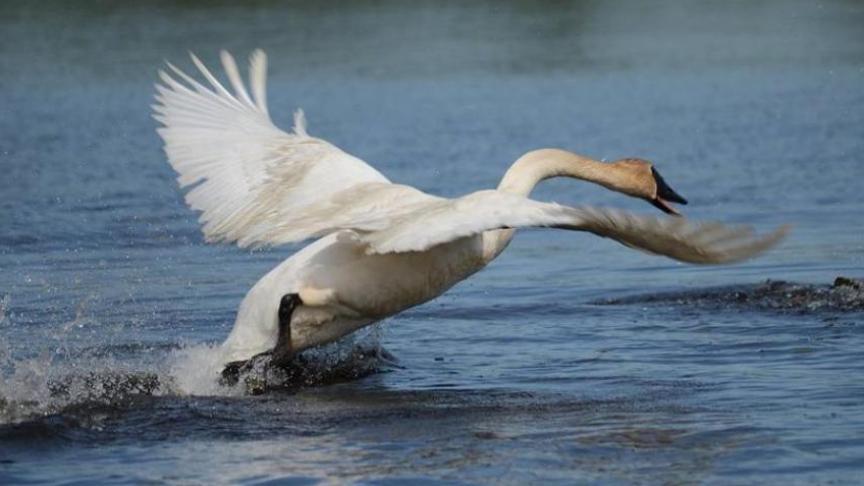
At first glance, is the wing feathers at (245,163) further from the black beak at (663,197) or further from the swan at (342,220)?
the black beak at (663,197)

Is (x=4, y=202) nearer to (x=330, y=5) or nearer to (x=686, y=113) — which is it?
(x=686, y=113)

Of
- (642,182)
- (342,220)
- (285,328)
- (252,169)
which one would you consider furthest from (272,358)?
(642,182)

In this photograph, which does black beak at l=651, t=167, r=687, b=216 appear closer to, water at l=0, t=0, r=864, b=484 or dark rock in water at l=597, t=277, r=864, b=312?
water at l=0, t=0, r=864, b=484

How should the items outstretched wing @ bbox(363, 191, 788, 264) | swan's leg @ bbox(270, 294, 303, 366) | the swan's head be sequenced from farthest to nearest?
the swan's head → swan's leg @ bbox(270, 294, 303, 366) → outstretched wing @ bbox(363, 191, 788, 264)

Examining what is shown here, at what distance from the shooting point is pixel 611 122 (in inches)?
817

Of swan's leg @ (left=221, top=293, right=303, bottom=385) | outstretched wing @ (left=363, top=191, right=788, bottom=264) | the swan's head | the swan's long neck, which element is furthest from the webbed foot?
the swan's head

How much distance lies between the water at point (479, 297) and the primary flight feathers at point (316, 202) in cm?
86

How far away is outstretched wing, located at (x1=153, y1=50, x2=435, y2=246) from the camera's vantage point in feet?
28.7

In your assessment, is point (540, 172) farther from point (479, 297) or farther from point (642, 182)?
point (479, 297)

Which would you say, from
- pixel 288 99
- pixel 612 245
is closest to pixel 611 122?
pixel 288 99

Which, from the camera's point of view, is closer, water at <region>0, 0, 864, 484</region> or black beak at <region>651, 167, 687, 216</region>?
water at <region>0, 0, 864, 484</region>

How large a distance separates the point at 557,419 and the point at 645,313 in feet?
9.81

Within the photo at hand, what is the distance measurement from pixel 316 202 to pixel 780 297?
3557 mm

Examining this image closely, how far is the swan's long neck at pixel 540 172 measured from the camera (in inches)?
327
